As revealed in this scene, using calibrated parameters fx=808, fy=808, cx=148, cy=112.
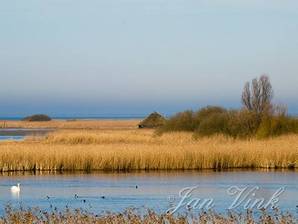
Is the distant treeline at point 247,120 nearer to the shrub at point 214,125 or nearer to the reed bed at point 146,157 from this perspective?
the shrub at point 214,125

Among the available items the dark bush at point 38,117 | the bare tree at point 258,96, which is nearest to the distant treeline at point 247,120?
the bare tree at point 258,96

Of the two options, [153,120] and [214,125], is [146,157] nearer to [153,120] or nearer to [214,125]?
[214,125]

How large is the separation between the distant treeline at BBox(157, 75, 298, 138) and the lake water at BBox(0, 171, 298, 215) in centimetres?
1285

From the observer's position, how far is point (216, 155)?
3123cm

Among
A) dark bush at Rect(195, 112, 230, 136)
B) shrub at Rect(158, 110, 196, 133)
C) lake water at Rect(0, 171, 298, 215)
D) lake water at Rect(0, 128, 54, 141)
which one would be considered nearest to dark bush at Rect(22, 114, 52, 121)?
lake water at Rect(0, 128, 54, 141)

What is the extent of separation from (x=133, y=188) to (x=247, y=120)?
19582mm

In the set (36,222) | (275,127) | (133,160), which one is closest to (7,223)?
(36,222)

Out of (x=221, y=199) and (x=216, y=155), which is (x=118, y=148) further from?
(x=221, y=199)

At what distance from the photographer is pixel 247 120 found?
141ft

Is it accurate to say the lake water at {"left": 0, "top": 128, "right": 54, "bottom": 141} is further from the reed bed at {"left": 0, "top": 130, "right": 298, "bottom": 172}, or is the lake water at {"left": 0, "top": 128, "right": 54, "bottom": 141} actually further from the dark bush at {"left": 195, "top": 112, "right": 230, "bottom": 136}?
the reed bed at {"left": 0, "top": 130, "right": 298, "bottom": 172}

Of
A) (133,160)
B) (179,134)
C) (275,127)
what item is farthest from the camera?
(179,134)

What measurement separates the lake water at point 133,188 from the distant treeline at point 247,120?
1285 cm

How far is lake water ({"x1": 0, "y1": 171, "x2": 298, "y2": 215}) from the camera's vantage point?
67.2ft

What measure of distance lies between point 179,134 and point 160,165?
16.3m
